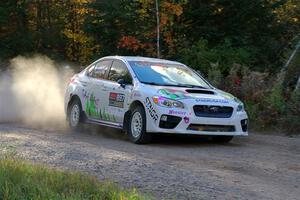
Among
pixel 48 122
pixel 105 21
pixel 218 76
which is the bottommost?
pixel 48 122

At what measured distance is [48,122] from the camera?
1603 cm

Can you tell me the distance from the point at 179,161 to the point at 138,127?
233 centimetres

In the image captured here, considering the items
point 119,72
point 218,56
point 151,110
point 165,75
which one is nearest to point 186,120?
point 151,110

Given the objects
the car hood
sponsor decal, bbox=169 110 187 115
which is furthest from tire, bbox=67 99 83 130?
sponsor decal, bbox=169 110 187 115

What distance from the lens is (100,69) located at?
14062mm

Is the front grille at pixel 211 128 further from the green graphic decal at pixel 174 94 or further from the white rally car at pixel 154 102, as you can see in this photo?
the green graphic decal at pixel 174 94

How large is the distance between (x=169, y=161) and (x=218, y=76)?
7606 millimetres

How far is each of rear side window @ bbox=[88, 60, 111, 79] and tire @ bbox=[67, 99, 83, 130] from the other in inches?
29.8

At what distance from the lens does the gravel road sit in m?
7.83

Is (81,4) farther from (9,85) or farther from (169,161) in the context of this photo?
(169,161)

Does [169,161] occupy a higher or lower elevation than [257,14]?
lower

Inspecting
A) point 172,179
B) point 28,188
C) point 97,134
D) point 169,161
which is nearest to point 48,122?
point 97,134

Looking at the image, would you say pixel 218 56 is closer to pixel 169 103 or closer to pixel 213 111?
pixel 213 111

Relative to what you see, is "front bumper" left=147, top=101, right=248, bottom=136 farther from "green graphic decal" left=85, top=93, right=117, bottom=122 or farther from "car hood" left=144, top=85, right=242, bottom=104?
"green graphic decal" left=85, top=93, right=117, bottom=122
